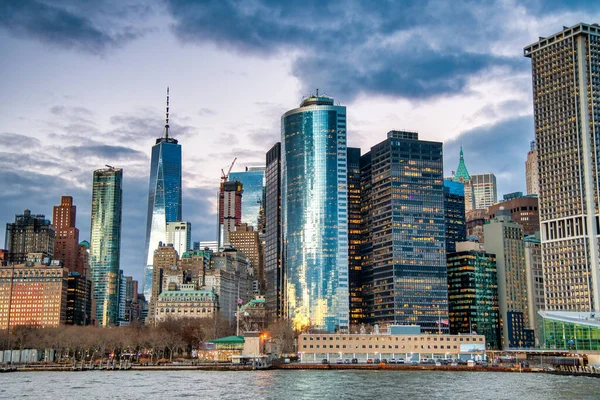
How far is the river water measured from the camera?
136 meters

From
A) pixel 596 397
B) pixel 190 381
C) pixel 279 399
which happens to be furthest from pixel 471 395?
pixel 190 381

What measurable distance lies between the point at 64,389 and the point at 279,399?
4944cm

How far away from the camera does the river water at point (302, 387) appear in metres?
136

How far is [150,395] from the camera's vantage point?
450 feet

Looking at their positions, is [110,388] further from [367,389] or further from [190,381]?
[367,389]

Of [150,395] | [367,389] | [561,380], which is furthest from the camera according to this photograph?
[561,380]

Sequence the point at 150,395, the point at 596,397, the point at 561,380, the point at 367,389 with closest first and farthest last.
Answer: the point at 596,397, the point at 150,395, the point at 367,389, the point at 561,380

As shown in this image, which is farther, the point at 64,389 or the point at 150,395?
the point at 64,389

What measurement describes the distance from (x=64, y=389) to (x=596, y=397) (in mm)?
99409

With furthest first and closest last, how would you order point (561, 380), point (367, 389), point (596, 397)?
point (561, 380), point (367, 389), point (596, 397)

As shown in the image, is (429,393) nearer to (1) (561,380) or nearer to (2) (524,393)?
(2) (524,393)

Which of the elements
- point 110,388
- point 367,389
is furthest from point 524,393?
point 110,388

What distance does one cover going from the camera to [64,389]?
504ft

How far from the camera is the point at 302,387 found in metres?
156
